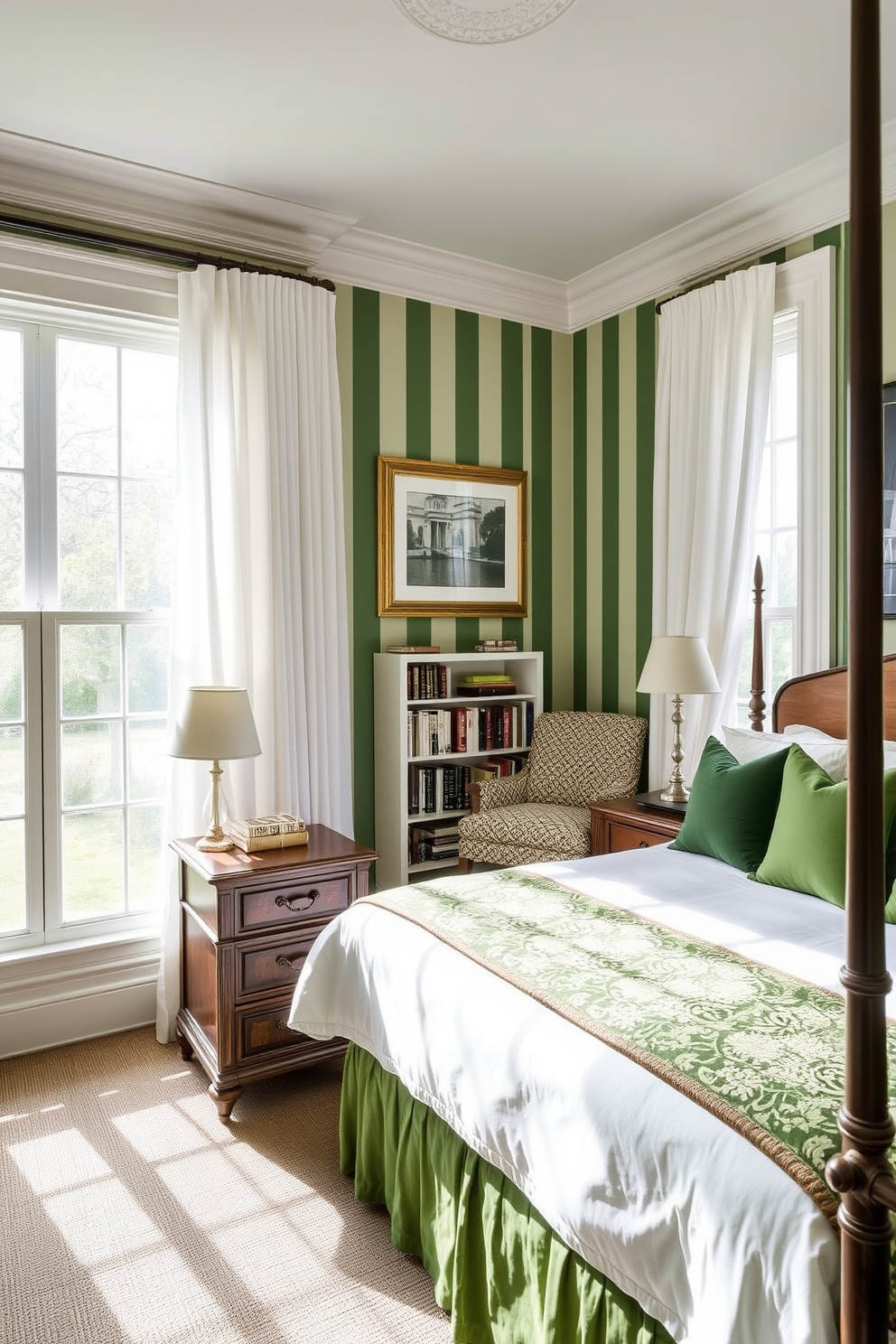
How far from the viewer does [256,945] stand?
2.76 meters

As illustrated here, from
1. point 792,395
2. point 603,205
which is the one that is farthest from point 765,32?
→ point 792,395

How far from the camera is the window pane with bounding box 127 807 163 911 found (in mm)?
3471

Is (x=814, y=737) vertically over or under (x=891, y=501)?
under

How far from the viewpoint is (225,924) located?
2719 mm

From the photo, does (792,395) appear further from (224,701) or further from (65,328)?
(65,328)

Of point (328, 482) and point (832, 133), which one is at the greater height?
point (832, 133)

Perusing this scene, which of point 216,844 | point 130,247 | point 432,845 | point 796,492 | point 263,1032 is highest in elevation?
point 130,247

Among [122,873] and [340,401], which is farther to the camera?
[340,401]

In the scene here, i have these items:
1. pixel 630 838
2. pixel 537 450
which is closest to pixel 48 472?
pixel 537 450

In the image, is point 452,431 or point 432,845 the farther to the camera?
point 452,431

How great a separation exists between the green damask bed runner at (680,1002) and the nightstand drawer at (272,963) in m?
0.60

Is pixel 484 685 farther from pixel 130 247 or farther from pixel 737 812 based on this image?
pixel 130 247

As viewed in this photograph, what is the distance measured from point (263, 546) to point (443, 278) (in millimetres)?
1561

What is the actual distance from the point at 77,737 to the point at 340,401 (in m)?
1.72
